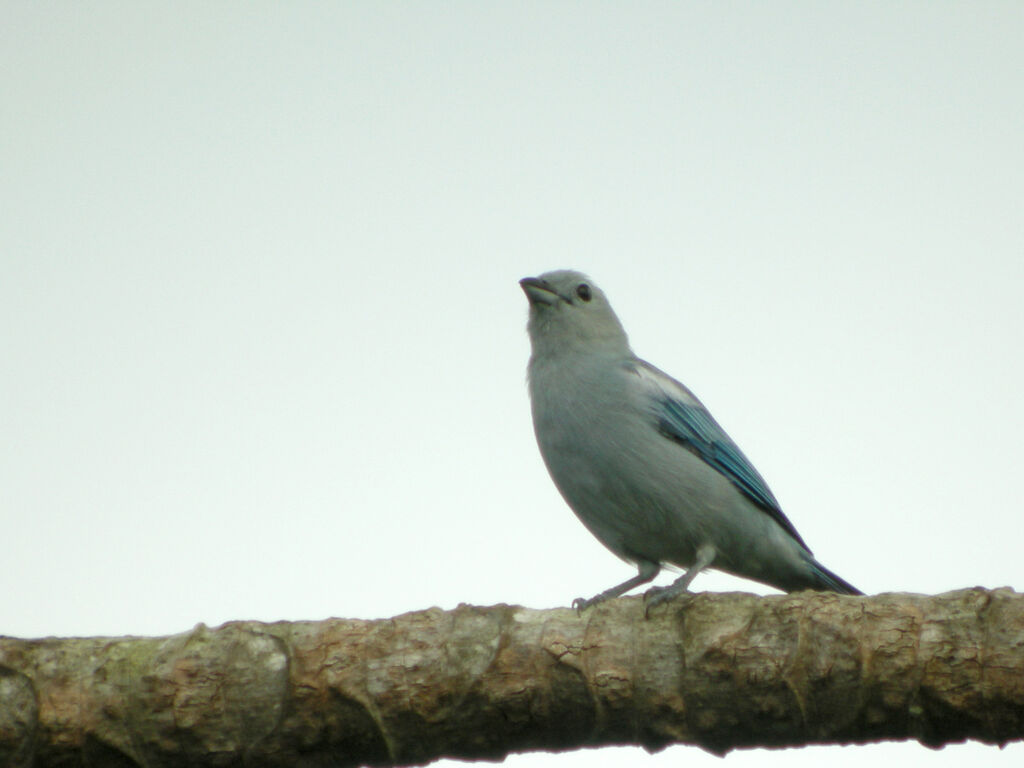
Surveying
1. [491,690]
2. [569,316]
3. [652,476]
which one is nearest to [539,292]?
[569,316]

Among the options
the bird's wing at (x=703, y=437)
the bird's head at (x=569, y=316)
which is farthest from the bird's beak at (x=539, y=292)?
the bird's wing at (x=703, y=437)

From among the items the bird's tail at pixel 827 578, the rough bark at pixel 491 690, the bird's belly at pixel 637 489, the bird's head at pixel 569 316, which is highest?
the bird's head at pixel 569 316

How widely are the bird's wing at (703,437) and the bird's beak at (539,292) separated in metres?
0.81

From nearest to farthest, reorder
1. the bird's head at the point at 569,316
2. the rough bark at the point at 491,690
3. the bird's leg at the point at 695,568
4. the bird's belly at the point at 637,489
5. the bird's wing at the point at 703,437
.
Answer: the rough bark at the point at 491,690 < the bird's leg at the point at 695,568 < the bird's belly at the point at 637,489 < the bird's wing at the point at 703,437 < the bird's head at the point at 569,316

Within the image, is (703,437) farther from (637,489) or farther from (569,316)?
(569,316)

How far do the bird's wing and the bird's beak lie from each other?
32.0 inches

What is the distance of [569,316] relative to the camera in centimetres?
755

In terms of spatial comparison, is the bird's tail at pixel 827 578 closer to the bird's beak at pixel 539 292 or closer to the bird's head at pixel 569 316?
the bird's head at pixel 569 316

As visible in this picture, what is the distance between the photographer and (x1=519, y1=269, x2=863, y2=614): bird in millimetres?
6352

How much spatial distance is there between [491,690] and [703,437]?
10.2 ft

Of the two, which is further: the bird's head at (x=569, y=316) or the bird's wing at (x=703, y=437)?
the bird's head at (x=569, y=316)

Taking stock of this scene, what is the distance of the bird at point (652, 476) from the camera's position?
20.8 feet

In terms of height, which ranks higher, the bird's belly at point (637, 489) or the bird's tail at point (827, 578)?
the bird's belly at point (637, 489)

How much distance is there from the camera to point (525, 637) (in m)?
4.36
